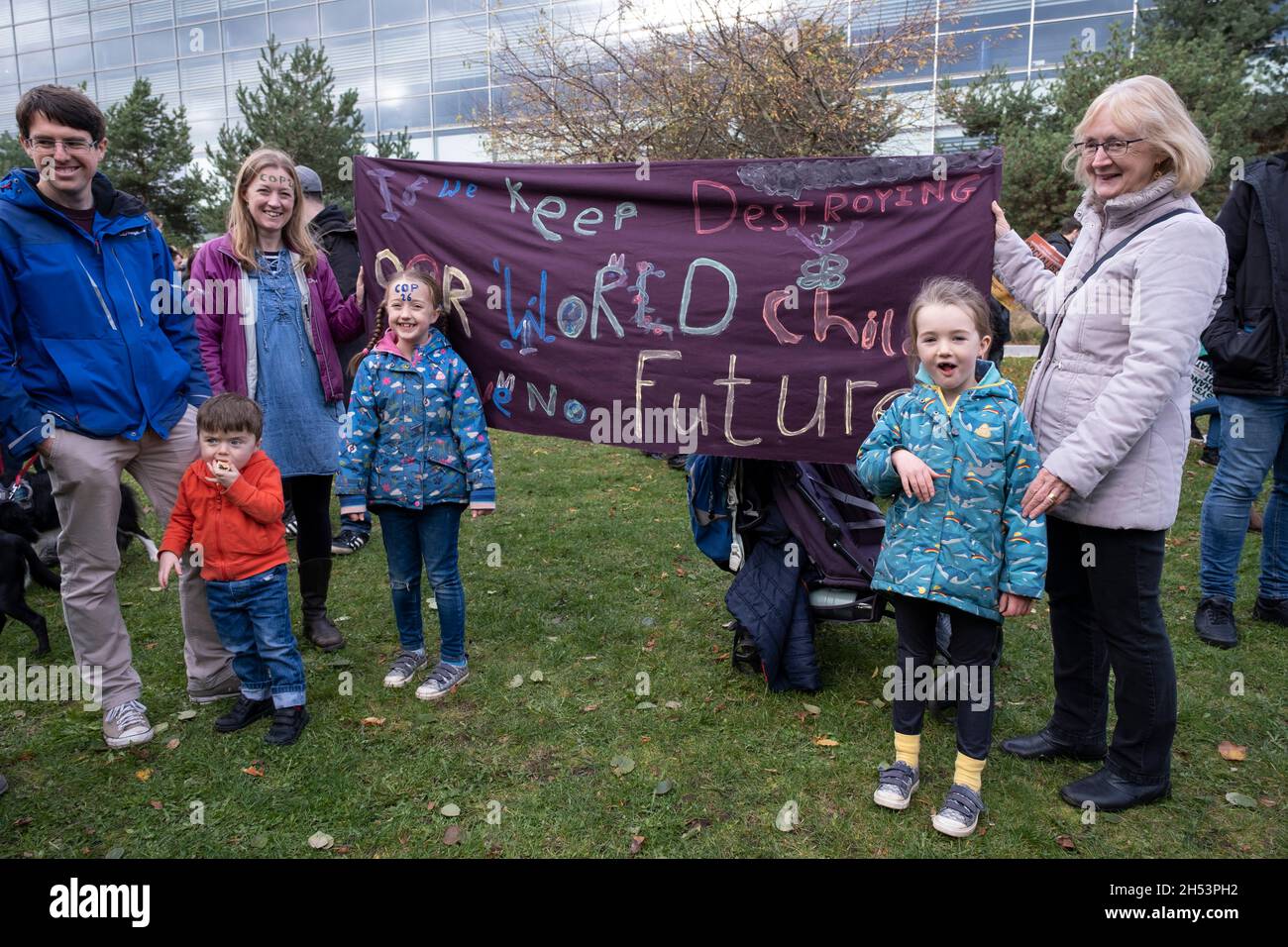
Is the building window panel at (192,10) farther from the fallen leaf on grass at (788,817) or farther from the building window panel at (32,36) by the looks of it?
the fallen leaf on grass at (788,817)

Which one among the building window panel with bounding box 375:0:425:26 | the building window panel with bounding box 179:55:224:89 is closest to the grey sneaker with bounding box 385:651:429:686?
the building window panel with bounding box 375:0:425:26

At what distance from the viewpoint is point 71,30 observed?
102 feet

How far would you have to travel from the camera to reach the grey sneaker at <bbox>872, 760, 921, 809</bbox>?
9.80 ft

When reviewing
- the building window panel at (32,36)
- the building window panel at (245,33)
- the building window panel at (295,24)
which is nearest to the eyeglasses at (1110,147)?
the building window panel at (295,24)

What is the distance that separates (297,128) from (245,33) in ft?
38.7

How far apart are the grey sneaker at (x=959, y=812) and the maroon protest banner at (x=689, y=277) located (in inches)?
56.7

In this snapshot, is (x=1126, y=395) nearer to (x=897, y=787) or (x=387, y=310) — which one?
(x=897, y=787)

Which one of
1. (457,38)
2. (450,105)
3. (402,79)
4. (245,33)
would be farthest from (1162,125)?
(245,33)

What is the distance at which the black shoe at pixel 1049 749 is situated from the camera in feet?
10.7

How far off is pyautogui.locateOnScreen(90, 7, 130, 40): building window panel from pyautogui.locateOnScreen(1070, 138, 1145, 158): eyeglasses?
37.1 meters

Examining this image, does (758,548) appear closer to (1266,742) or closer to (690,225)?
(690,225)

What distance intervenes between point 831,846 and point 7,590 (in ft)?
14.1

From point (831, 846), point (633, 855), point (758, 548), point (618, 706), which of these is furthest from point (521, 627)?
point (831, 846)

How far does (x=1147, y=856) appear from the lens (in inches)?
108
